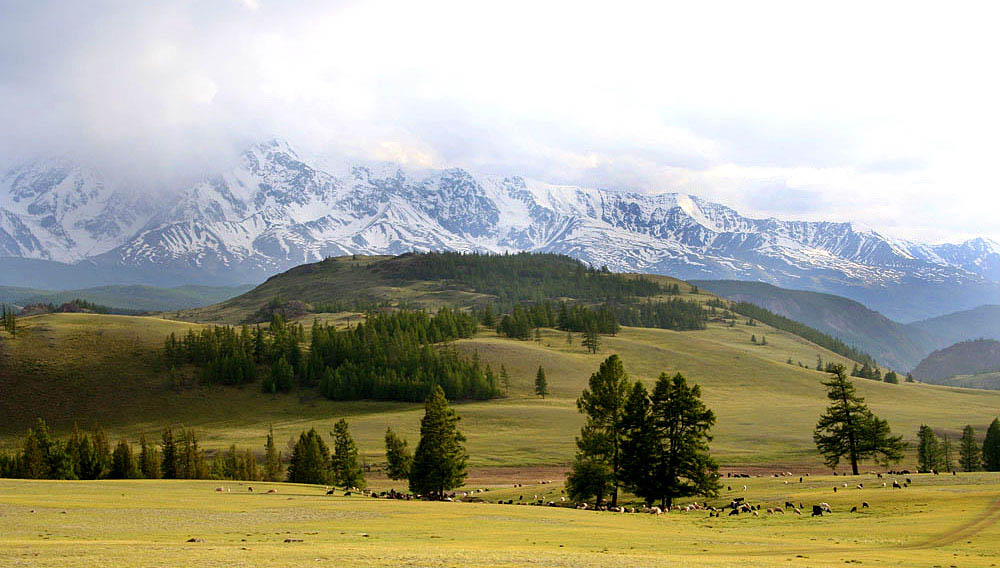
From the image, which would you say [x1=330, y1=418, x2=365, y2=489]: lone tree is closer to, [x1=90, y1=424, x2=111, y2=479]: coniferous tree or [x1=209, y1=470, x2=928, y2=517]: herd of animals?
[x1=209, y1=470, x2=928, y2=517]: herd of animals

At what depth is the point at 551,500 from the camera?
66312mm

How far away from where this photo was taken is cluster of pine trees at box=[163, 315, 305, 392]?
184 metres

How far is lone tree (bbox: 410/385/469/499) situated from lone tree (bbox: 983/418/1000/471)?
67.7m

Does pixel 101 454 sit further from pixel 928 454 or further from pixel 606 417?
pixel 928 454

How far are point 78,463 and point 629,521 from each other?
248 ft

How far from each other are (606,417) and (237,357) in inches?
5674

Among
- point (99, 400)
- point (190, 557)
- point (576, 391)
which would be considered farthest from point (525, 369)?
point (190, 557)

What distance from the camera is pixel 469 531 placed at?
3819cm

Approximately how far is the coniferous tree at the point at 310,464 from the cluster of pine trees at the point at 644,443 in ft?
129

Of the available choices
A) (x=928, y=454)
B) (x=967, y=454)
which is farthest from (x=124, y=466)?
(x=967, y=454)

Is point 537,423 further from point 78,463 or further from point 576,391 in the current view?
point 78,463

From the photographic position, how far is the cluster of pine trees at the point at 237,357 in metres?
184

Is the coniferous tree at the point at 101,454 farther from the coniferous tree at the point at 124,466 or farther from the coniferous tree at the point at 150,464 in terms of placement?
Answer: the coniferous tree at the point at 150,464

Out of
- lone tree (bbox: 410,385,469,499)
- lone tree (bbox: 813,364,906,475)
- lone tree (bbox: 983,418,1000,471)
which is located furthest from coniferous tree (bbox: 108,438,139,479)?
lone tree (bbox: 983,418,1000,471)
